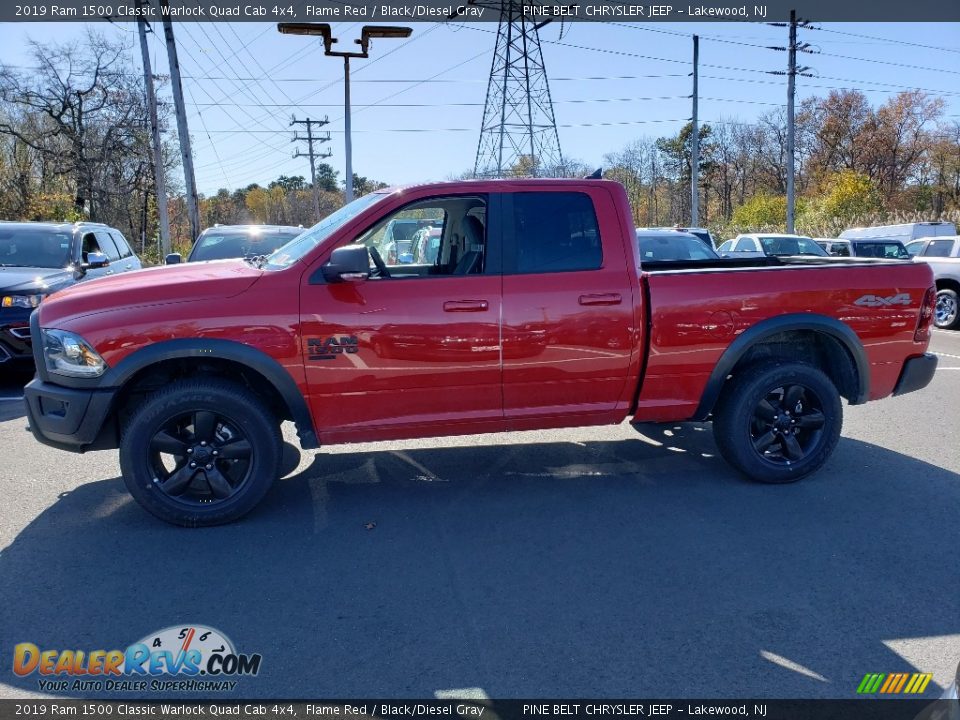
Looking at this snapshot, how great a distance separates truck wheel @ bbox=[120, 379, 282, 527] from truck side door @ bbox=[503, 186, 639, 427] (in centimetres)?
158

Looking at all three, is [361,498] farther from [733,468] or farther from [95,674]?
[733,468]

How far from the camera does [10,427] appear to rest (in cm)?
646

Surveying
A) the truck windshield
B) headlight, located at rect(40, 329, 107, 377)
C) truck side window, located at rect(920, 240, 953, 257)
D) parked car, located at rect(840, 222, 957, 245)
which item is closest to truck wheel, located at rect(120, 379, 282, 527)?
headlight, located at rect(40, 329, 107, 377)

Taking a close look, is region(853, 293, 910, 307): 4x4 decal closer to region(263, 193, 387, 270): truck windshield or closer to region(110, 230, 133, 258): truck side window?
region(263, 193, 387, 270): truck windshield

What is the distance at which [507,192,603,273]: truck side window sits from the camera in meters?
4.63

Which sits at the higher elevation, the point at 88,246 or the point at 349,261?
the point at 88,246

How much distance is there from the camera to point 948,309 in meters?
14.0

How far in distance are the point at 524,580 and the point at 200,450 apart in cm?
210

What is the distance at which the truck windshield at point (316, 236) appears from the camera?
450 centimetres

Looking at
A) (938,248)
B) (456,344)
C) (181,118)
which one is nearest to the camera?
(456,344)

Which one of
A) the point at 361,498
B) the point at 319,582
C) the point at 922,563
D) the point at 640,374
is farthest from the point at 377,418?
the point at 922,563

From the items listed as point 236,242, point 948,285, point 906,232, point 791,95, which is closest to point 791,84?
point 791,95

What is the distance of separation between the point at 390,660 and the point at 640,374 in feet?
8.53

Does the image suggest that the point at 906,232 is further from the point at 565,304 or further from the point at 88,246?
the point at 88,246
